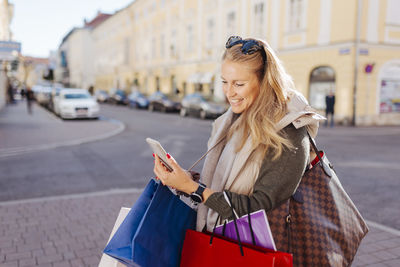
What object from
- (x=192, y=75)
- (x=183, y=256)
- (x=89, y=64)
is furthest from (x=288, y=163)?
(x=89, y=64)

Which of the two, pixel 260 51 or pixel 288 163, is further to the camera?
pixel 260 51

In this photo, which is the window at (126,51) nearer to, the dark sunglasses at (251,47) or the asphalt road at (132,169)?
the asphalt road at (132,169)

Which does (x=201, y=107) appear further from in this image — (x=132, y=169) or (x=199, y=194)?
(x=199, y=194)

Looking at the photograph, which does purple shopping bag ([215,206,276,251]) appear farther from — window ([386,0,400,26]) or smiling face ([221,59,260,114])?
window ([386,0,400,26])

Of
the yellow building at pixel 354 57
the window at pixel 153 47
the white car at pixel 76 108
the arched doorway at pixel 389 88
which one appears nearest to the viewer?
the yellow building at pixel 354 57

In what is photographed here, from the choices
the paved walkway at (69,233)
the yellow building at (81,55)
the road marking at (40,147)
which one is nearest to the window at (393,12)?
the road marking at (40,147)

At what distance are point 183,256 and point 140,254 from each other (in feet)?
0.89

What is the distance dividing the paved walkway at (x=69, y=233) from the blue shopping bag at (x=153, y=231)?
79.6 inches

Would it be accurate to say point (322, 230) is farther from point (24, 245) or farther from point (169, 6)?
point (169, 6)

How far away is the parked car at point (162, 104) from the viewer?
82.8ft

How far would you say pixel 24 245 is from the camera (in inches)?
145

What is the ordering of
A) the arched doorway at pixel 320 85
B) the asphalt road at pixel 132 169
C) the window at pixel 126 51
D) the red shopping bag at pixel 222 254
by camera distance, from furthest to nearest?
the window at pixel 126 51, the arched doorway at pixel 320 85, the asphalt road at pixel 132 169, the red shopping bag at pixel 222 254

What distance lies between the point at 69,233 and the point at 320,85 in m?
17.6

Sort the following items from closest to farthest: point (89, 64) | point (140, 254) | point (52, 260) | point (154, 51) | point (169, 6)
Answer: point (140, 254)
point (52, 260)
point (169, 6)
point (154, 51)
point (89, 64)
